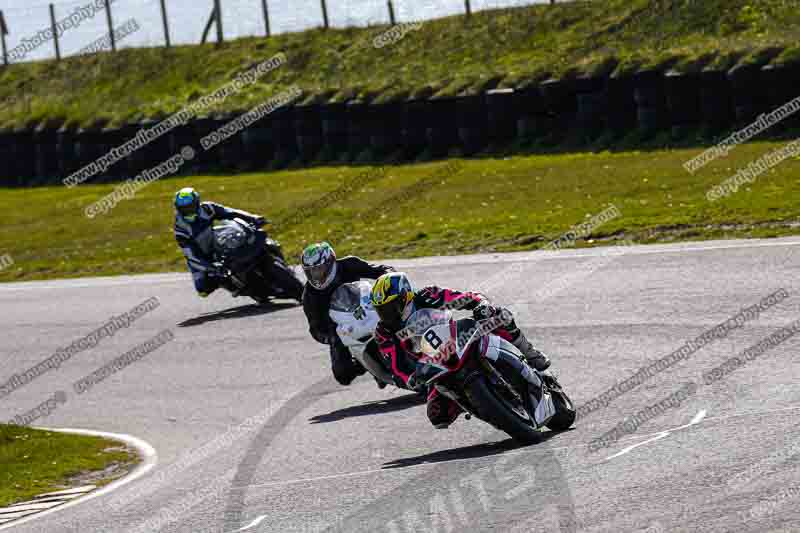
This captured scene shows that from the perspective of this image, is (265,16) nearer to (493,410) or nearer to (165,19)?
(165,19)

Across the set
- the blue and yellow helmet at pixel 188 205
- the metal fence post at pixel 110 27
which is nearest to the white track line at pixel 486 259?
the blue and yellow helmet at pixel 188 205

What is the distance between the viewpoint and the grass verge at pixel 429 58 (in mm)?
28281

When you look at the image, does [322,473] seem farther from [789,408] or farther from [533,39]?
[533,39]

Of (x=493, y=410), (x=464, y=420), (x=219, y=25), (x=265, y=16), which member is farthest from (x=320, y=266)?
(x=219, y=25)

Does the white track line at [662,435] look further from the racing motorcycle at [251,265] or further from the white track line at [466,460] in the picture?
the racing motorcycle at [251,265]

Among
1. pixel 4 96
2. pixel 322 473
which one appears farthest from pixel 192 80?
pixel 322 473

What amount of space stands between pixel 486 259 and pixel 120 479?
28.7 feet

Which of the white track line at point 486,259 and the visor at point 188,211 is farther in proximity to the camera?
the visor at point 188,211

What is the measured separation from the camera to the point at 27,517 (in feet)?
33.3

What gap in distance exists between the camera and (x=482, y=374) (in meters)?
9.21

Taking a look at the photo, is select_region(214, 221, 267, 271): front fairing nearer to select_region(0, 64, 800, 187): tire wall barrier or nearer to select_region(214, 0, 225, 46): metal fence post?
select_region(0, 64, 800, 187): tire wall barrier

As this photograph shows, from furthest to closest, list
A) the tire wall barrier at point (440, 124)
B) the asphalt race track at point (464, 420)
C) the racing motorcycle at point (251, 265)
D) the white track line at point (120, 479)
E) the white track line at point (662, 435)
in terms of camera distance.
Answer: the tire wall barrier at point (440, 124), the racing motorcycle at point (251, 265), the white track line at point (120, 479), the white track line at point (662, 435), the asphalt race track at point (464, 420)

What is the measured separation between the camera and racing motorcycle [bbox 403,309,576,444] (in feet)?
29.8

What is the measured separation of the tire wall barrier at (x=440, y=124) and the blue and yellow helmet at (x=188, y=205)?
435 inches
